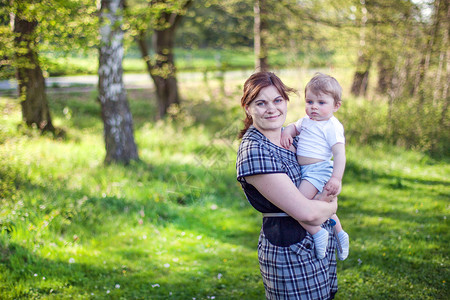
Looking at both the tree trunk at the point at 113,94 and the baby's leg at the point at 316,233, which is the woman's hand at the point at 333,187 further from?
the tree trunk at the point at 113,94

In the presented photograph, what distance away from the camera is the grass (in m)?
3.88

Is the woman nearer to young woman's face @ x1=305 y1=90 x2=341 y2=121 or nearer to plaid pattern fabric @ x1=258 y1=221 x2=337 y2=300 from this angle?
plaid pattern fabric @ x1=258 y1=221 x2=337 y2=300

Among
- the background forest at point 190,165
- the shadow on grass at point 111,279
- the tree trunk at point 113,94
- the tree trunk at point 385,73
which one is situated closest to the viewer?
the shadow on grass at point 111,279

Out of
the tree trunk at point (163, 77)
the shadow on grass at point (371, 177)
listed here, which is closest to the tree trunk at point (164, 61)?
the tree trunk at point (163, 77)

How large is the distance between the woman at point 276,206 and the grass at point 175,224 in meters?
1.95

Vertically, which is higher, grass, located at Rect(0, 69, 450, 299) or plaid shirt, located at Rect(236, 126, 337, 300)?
Answer: plaid shirt, located at Rect(236, 126, 337, 300)

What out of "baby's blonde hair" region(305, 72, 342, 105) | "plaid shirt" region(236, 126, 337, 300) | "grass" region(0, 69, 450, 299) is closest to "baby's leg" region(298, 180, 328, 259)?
"plaid shirt" region(236, 126, 337, 300)

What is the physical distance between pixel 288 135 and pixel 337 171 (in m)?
0.33

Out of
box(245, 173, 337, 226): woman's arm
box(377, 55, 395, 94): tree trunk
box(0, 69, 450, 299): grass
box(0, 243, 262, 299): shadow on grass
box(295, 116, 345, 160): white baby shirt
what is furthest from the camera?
box(377, 55, 395, 94): tree trunk

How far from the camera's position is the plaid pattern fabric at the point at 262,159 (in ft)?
6.10

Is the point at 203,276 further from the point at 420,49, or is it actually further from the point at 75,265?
the point at 420,49

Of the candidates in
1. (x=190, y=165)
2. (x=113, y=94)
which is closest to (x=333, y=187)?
(x=190, y=165)

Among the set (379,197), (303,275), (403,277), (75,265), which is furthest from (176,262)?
(379,197)

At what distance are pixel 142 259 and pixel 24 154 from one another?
2.81 m
